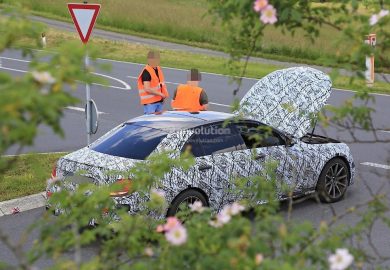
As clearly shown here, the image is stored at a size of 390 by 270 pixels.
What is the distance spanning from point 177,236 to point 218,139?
17.8 feet

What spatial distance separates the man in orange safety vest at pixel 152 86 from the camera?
1180 cm

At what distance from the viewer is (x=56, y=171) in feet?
27.3

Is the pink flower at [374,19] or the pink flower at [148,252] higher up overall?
the pink flower at [374,19]

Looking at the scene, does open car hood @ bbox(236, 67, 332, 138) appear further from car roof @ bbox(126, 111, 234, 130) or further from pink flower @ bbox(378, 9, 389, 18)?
pink flower @ bbox(378, 9, 389, 18)

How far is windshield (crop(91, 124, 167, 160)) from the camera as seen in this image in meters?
8.07

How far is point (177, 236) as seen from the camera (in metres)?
3.24

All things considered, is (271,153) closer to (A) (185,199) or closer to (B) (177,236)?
(A) (185,199)

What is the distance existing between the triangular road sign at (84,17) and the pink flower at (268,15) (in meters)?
7.61

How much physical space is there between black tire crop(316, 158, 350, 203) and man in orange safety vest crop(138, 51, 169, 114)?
3.56 meters

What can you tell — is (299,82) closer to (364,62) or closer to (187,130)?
(187,130)

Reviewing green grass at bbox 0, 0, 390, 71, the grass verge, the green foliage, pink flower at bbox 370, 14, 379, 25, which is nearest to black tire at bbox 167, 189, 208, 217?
the green foliage

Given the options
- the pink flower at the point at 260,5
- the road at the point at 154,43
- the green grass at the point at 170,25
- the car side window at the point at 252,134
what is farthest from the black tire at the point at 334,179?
the green grass at the point at 170,25

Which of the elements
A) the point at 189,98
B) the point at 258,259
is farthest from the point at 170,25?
the point at 258,259

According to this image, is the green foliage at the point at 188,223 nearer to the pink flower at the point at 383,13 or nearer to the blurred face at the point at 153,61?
the pink flower at the point at 383,13
